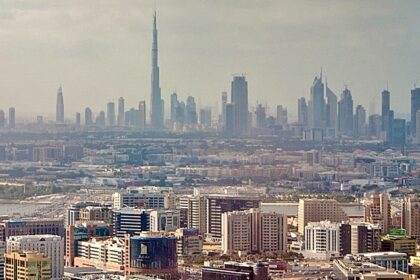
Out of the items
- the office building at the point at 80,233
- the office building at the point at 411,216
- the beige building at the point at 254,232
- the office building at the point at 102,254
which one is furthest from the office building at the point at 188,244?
the office building at the point at 411,216

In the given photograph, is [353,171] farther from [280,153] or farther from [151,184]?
[151,184]

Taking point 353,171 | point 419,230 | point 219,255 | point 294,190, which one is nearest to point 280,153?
point 353,171

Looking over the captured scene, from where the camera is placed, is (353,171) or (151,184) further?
(353,171)

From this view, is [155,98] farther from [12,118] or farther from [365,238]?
[365,238]

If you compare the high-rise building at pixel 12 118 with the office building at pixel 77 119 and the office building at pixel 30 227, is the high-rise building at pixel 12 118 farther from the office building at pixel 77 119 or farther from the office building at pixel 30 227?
the office building at pixel 30 227

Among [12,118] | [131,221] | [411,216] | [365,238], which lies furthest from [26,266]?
[12,118]

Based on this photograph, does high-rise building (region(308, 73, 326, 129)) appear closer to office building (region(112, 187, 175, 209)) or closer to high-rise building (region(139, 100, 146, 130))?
high-rise building (region(139, 100, 146, 130))
